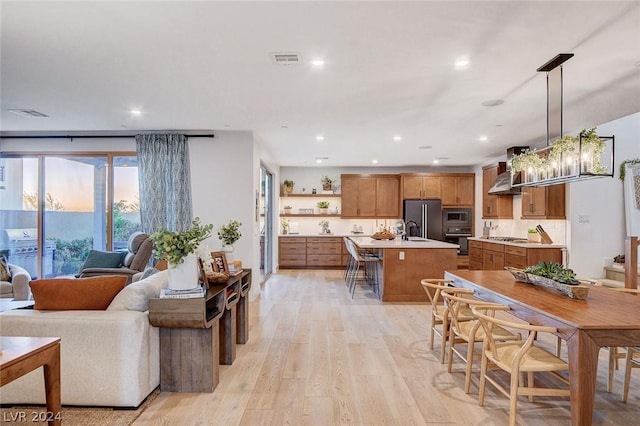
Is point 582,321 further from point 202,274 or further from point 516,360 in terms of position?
point 202,274

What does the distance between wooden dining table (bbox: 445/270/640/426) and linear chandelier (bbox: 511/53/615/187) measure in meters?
1.05

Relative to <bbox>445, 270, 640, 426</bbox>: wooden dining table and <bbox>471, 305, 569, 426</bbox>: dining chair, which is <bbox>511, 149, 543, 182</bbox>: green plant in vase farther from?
<bbox>471, 305, 569, 426</bbox>: dining chair

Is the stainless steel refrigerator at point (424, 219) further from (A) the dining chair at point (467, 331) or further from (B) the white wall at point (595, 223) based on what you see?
(A) the dining chair at point (467, 331)

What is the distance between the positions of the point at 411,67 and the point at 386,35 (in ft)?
2.09

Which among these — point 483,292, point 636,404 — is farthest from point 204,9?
point 636,404

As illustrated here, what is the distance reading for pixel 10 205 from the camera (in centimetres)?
603

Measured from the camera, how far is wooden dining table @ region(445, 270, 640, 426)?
77.2 inches

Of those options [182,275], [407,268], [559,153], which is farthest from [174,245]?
[407,268]

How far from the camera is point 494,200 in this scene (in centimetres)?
788

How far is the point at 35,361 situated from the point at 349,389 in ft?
6.61

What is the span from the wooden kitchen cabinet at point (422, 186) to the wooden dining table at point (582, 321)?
615 centimetres

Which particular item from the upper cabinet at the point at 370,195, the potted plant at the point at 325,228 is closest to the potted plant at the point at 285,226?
the potted plant at the point at 325,228

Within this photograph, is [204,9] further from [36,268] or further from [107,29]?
[36,268]

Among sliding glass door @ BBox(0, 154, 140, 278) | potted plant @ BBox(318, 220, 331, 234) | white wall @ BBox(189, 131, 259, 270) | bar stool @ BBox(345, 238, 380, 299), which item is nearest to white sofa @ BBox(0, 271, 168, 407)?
white wall @ BBox(189, 131, 259, 270)
